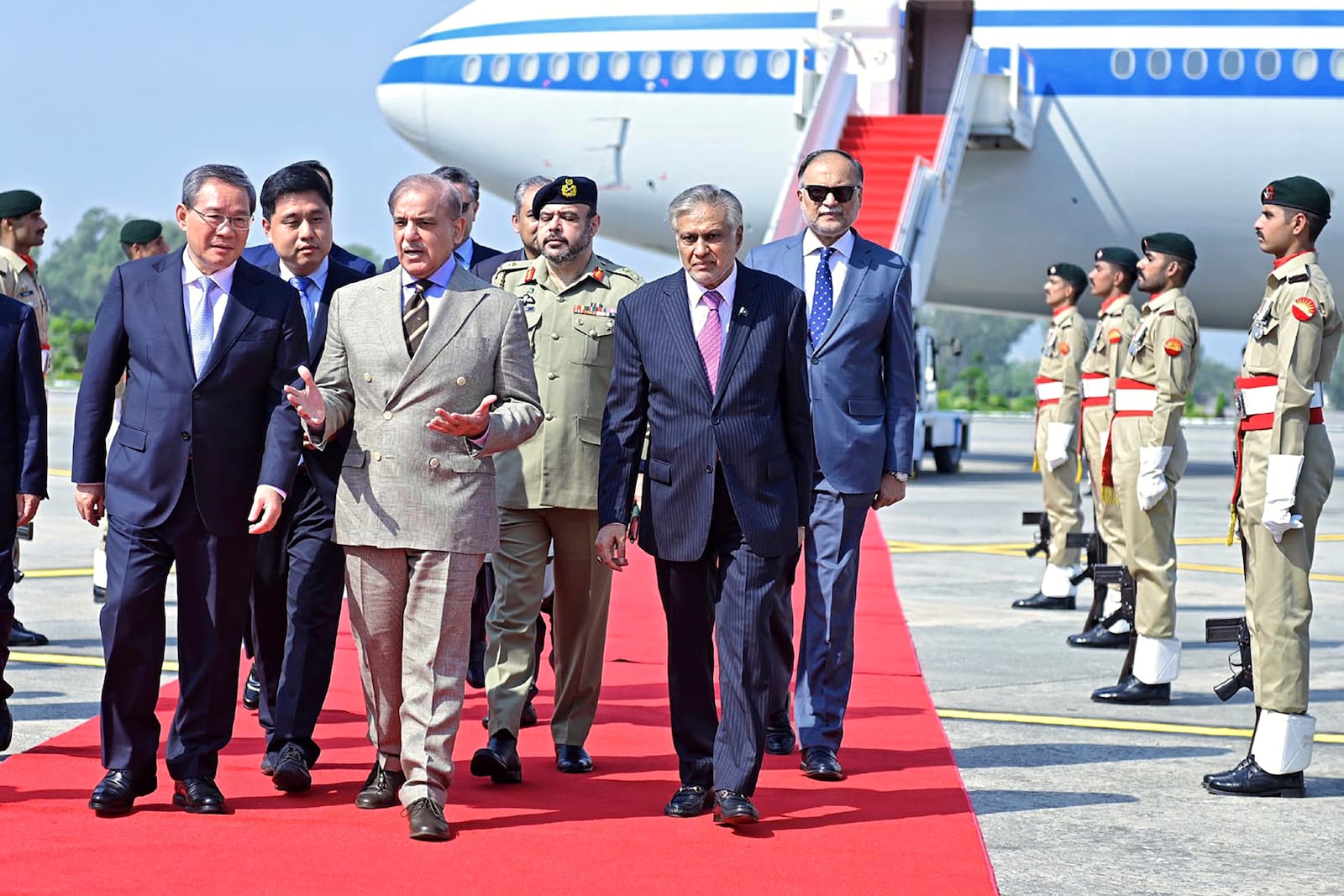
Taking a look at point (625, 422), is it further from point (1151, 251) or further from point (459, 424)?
point (1151, 251)

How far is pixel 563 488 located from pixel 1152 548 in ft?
9.33

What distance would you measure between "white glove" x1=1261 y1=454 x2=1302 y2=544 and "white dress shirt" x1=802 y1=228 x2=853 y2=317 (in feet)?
4.99

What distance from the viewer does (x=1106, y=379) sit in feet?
31.0

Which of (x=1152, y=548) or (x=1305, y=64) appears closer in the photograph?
Result: (x=1152, y=548)

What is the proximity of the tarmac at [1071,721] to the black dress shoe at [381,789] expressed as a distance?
90 cm

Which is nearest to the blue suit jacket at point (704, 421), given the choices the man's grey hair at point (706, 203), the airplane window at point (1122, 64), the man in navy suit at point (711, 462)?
the man in navy suit at point (711, 462)

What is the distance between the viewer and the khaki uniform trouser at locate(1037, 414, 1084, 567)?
9859mm

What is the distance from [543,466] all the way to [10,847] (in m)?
1.89

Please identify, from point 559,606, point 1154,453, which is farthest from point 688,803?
point 1154,453

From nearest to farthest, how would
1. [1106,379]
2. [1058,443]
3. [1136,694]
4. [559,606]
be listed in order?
[559,606] → [1136,694] → [1106,379] → [1058,443]

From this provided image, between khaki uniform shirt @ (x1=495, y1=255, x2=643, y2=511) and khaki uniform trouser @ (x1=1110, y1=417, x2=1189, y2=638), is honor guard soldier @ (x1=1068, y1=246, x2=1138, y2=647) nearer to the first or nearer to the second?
khaki uniform trouser @ (x1=1110, y1=417, x2=1189, y2=638)

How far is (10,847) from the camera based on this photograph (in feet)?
14.4

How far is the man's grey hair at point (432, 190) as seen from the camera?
4.70 meters

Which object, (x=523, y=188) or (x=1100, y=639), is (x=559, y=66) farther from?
(x=523, y=188)
